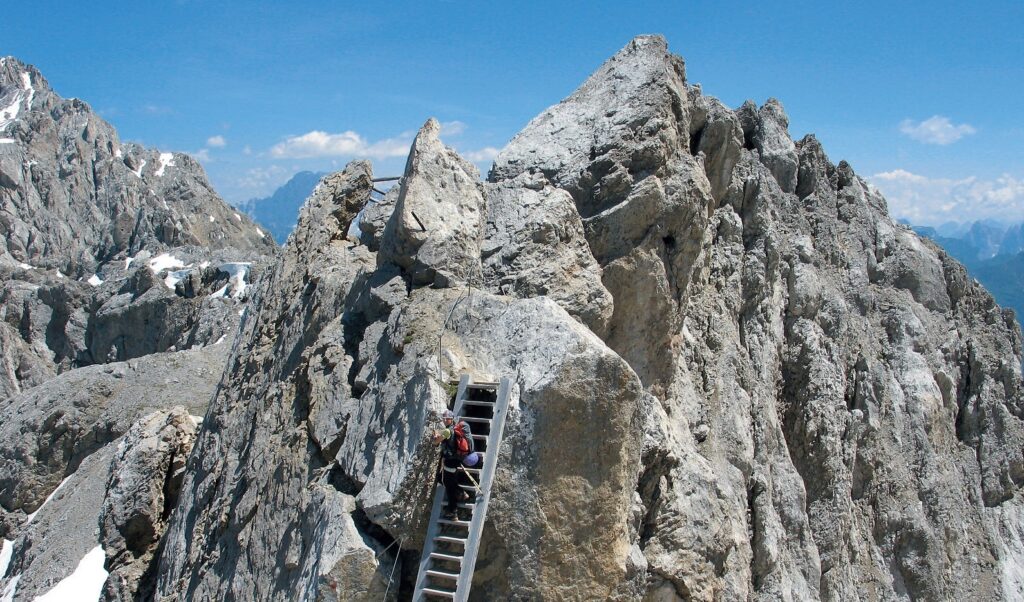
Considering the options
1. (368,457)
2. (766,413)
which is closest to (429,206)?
(368,457)

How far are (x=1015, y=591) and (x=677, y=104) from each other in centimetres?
2744

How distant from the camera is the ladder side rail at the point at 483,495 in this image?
10859mm

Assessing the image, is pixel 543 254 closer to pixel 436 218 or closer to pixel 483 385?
pixel 436 218

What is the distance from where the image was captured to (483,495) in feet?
37.1

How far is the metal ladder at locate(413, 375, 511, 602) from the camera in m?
11.0

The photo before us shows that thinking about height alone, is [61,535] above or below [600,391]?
below

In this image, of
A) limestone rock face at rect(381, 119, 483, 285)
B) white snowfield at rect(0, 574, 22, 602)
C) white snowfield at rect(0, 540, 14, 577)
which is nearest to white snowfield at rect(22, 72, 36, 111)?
white snowfield at rect(0, 540, 14, 577)

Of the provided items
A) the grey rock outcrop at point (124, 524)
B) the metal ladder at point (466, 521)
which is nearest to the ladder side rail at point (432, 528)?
the metal ladder at point (466, 521)

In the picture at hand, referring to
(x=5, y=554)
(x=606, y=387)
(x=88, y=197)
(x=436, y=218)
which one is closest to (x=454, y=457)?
(x=606, y=387)

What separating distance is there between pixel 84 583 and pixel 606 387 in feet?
54.7

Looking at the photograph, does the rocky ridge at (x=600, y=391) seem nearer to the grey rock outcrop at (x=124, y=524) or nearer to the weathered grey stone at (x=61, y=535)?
the grey rock outcrop at (x=124, y=524)

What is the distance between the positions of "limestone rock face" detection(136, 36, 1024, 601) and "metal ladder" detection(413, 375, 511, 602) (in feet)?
0.93

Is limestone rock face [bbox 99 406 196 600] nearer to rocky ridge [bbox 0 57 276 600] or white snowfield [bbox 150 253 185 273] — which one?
rocky ridge [bbox 0 57 276 600]

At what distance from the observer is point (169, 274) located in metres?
78.8
